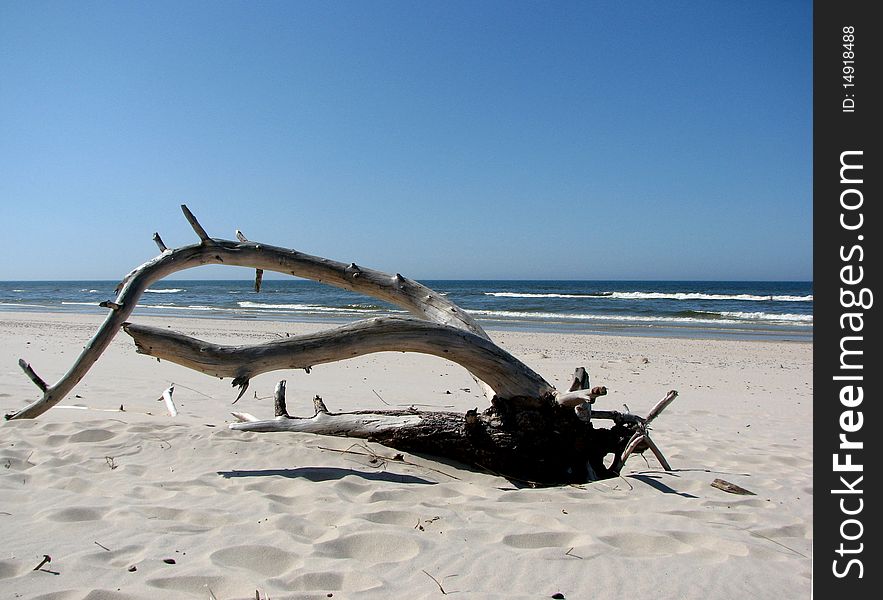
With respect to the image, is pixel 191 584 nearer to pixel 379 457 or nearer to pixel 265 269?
pixel 379 457

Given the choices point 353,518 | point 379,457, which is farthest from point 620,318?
point 353,518

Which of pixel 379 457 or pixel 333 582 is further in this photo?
pixel 379 457

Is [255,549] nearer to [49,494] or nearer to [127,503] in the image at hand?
[127,503]

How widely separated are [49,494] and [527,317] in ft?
80.3

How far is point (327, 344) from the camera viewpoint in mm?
4004

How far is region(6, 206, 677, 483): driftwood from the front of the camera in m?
3.90

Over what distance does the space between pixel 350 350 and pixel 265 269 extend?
1.31 m

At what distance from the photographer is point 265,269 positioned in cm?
482

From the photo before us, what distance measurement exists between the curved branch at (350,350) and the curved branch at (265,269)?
29cm

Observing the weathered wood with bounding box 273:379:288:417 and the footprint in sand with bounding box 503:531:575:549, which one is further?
the weathered wood with bounding box 273:379:288:417

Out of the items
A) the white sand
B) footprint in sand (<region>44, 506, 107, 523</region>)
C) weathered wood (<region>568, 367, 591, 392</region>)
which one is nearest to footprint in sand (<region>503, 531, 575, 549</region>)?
the white sand

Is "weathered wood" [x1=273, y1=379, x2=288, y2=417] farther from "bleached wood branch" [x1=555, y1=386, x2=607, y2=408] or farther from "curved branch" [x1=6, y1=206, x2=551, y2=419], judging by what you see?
"bleached wood branch" [x1=555, y1=386, x2=607, y2=408]

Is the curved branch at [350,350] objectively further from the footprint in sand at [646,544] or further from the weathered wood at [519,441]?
the footprint in sand at [646,544]

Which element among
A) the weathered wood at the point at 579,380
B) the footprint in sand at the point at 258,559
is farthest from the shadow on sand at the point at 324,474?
the weathered wood at the point at 579,380
